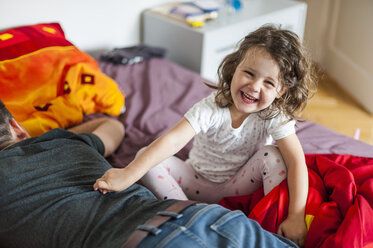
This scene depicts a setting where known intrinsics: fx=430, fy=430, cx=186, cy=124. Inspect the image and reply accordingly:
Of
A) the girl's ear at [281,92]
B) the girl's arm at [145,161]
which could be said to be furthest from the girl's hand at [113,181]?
the girl's ear at [281,92]

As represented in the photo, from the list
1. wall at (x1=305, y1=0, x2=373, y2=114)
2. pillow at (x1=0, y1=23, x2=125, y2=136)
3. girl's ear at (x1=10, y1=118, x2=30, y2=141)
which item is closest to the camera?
girl's ear at (x1=10, y1=118, x2=30, y2=141)

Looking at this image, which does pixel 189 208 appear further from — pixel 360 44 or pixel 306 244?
pixel 360 44

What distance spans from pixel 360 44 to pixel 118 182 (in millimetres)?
2197

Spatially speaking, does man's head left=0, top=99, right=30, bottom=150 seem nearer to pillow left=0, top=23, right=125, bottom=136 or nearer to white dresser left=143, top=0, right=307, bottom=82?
pillow left=0, top=23, right=125, bottom=136

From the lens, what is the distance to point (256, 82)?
113 cm

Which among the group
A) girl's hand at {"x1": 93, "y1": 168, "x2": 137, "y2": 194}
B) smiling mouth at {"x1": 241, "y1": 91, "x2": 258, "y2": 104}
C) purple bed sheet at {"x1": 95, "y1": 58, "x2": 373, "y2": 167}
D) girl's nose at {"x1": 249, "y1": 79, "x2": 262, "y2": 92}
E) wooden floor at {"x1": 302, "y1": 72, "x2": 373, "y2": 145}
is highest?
girl's nose at {"x1": 249, "y1": 79, "x2": 262, "y2": 92}

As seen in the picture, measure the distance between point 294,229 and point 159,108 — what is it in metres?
0.91

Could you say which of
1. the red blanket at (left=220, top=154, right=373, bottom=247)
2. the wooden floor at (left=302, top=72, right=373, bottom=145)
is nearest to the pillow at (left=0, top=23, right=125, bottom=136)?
the red blanket at (left=220, top=154, right=373, bottom=247)

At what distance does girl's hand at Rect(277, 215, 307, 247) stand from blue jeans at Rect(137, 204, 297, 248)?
14 cm

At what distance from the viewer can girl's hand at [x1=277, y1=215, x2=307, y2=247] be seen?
1097mm

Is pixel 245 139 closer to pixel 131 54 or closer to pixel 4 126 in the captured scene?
pixel 4 126

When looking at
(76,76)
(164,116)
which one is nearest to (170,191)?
(164,116)

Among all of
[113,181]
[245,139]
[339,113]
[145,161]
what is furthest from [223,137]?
Result: [339,113]

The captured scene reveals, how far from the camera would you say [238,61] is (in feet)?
4.02
